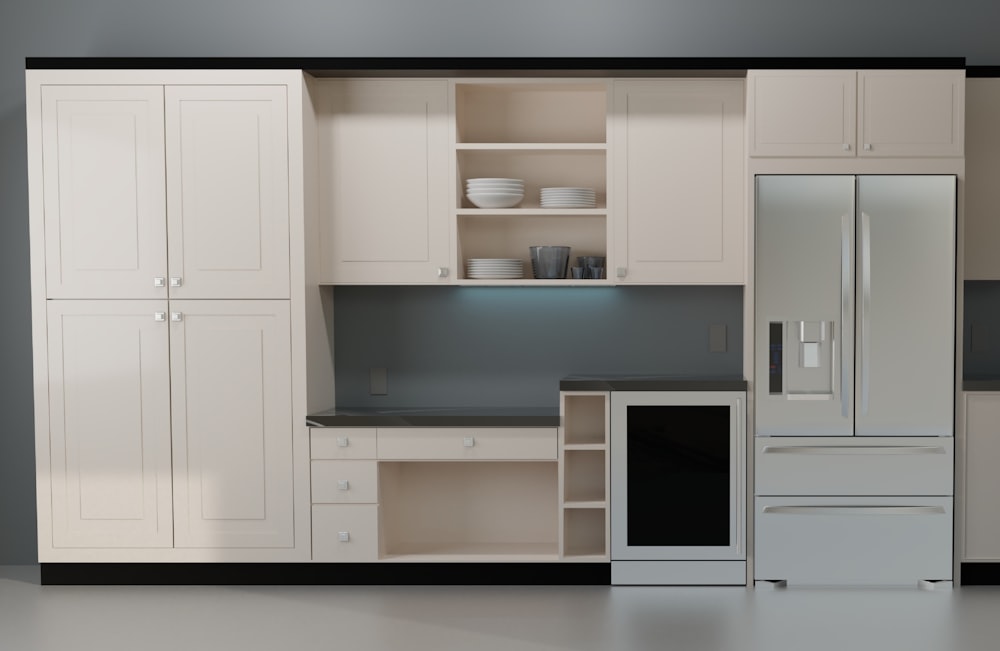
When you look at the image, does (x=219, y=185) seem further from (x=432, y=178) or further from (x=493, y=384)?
(x=493, y=384)

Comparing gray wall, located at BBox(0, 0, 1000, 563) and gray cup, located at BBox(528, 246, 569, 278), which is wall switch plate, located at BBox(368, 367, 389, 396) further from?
gray wall, located at BBox(0, 0, 1000, 563)

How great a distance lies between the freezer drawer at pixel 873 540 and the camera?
3.70 meters

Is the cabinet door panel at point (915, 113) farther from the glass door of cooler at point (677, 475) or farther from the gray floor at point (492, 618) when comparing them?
the gray floor at point (492, 618)

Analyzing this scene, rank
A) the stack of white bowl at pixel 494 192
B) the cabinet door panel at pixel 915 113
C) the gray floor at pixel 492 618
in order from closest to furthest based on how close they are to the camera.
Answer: the gray floor at pixel 492 618 < the cabinet door panel at pixel 915 113 < the stack of white bowl at pixel 494 192

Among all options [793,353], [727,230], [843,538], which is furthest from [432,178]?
[843,538]

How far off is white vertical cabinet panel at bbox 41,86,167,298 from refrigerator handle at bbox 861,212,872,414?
2875mm

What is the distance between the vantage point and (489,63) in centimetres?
374

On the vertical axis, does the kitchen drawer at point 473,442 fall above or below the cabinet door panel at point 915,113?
below

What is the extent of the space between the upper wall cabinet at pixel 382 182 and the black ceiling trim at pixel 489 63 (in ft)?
0.49

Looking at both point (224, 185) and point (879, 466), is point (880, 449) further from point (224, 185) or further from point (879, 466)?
point (224, 185)

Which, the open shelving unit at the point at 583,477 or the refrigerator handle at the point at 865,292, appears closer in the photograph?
the refrigerator handle at the point at 865,292

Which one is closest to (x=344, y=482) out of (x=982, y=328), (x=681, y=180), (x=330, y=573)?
(x=330, y=573)

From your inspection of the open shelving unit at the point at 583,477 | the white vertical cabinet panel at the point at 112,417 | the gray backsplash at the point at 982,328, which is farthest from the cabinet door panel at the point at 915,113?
the white vertical cabinet panel at the point at 112,417

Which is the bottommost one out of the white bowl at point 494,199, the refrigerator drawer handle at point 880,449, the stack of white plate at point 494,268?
the refrigerator drawer handle at point 880,449
